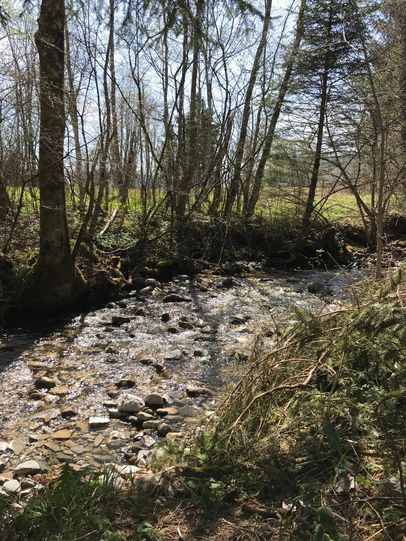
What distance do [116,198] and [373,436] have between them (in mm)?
11831

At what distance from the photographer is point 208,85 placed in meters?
14.4

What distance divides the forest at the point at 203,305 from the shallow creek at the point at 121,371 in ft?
0.11

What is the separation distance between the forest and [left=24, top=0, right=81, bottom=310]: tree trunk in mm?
33

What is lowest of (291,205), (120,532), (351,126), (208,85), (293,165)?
(120,532)

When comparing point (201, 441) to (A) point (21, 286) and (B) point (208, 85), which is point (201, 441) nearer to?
(A) point (21, 286)

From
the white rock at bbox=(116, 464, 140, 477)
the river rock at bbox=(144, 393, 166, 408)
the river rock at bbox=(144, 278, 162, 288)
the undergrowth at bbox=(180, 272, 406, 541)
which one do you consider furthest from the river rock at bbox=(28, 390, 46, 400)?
the river rock at bbox=(144, 278, 162, 288)

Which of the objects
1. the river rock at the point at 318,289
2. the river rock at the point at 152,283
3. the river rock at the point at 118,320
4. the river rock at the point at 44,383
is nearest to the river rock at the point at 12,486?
the river rock at the point at 44,383

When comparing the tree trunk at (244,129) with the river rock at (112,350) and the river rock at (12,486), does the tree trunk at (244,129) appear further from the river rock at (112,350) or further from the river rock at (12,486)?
the river rock at (12,486)

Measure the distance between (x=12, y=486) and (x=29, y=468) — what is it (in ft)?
1.04

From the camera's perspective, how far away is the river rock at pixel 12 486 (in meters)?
3.06

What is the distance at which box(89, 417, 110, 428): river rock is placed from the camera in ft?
14.1

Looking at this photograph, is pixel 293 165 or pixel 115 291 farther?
pixel 293 165

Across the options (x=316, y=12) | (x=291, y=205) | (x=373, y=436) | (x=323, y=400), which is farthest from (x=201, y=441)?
(x=316, y=12)

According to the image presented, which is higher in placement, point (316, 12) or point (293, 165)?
point (316, 12)
